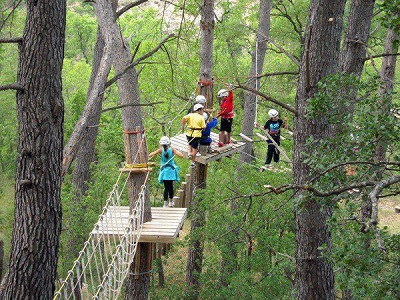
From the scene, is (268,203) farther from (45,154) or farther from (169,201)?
(45,154)

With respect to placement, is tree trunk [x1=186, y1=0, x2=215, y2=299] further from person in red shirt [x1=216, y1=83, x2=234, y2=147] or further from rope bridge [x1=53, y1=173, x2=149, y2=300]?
rope bridge [x1=53, y1=173, x2=149, y2=300]

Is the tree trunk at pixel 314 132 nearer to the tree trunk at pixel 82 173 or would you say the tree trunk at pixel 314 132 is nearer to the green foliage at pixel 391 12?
the green foliage at pixel 391 12

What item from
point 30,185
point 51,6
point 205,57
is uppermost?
point 205,57

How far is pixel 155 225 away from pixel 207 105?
2793 millimetres

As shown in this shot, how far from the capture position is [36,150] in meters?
4.54

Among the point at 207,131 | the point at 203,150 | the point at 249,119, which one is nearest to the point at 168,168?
the point at 203,150

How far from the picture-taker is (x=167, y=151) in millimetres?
8805

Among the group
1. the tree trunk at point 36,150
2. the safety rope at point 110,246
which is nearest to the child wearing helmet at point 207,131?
the safety rope at point 110,246

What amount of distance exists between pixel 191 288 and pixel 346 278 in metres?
9.29

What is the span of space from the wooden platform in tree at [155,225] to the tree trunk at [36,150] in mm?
2413

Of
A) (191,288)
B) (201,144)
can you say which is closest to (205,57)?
(201,144)

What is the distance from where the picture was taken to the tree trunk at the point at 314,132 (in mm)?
5605

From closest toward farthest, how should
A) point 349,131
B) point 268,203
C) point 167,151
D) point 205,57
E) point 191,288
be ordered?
point 349,131 < point 167,151 < point 205,57 < point 268,203 < point 191,288

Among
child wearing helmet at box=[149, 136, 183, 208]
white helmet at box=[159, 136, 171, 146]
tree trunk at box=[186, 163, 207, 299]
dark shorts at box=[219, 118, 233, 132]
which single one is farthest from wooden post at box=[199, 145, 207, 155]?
tree trunk at box=[186, 163, 207, 299]
